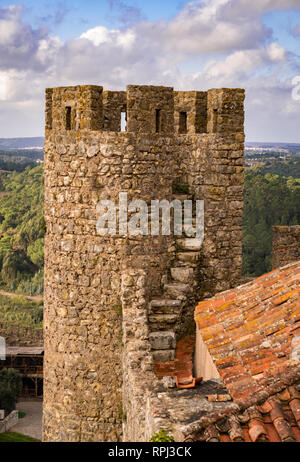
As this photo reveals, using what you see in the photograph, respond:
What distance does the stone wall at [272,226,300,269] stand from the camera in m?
12.5

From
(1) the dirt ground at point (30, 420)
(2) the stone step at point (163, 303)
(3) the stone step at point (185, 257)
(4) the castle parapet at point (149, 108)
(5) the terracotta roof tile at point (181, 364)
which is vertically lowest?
(1) the dirt ground at point (30, 420)

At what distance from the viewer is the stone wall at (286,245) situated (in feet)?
40.9

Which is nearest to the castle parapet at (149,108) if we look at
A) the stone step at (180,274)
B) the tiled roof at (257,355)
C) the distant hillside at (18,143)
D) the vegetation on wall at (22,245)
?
the stone step at (180,274)

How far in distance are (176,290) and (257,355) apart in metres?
3.27

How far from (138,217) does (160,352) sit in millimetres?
1866

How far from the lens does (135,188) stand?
28.7 ft

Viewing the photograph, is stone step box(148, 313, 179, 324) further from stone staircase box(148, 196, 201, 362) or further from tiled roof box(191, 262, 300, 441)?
→ tiled roof box(191, 262, 300, 441)

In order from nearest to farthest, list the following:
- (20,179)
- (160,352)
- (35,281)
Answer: (160,352)
(35,281)
(20,179)

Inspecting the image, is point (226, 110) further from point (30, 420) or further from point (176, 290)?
point (30, 420)

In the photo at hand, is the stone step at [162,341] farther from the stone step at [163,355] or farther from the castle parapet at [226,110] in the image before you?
the castle parapet at [226,110]

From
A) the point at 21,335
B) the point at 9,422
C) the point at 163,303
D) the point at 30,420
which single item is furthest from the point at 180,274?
the point at 21,335

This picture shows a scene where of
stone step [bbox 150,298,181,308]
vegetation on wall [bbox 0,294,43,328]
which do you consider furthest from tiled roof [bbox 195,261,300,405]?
vegetation on wall [bbox 0,294,43,328]
